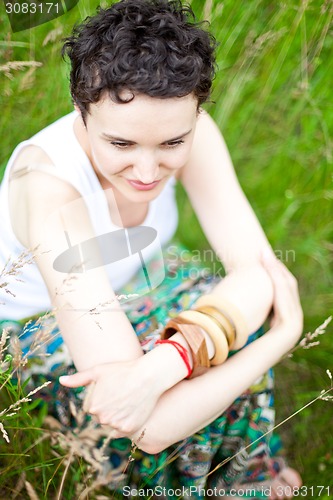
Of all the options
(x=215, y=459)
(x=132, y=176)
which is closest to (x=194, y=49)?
(x=132, y=176)

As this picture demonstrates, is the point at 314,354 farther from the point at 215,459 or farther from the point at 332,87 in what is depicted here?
the point at 332,87

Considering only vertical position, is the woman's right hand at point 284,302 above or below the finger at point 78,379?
below

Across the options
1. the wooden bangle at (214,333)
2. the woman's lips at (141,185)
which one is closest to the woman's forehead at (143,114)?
the woman's lips at (141,185)

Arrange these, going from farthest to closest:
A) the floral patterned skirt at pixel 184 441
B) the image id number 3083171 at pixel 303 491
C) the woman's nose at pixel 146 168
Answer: the image id number 3083171 at pixel 303 491
the floral patterned skirt at pixel 184 441
the woman's nose at pixel 146 168

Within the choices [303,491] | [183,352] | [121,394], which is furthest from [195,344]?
[303,491]

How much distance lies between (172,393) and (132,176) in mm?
458

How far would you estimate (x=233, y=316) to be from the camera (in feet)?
4.58

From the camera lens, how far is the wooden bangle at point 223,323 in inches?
53.9

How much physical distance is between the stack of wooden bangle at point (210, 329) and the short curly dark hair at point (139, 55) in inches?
18.3
